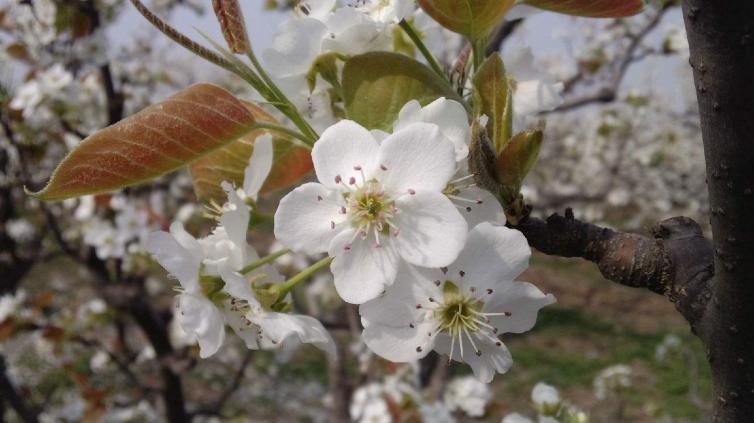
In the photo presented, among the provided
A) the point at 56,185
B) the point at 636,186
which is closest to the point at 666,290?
the point at 56,185

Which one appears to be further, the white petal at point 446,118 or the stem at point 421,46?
the stem at point 421,46

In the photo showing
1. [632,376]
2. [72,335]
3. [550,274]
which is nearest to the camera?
[72,335]

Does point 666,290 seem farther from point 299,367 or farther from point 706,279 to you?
point 299,367

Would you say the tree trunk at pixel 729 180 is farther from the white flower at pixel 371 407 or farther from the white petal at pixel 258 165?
the white flower at pixel 371 407

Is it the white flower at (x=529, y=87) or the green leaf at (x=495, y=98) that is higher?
the green leaf at (x=495, y=98)

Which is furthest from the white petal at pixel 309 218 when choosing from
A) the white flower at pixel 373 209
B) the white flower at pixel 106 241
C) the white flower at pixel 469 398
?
the white flower at pixel 469 398

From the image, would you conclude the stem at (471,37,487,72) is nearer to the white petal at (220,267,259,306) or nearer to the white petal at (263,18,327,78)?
the white petal at (263,18,327,78)
